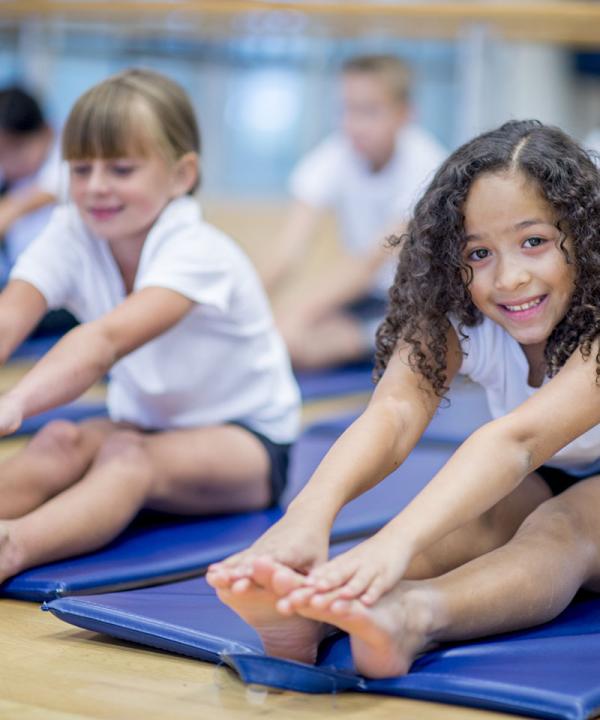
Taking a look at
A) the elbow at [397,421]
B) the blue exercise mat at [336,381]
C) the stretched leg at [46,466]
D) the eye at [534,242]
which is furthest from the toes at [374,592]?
the blue exercise mat at [336,381]

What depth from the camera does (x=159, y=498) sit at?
195 centimetres

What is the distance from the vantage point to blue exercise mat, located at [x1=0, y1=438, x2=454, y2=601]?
170cm

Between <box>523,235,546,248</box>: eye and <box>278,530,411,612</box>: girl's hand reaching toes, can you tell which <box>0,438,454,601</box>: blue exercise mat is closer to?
<box>278,530,411,612</box>: girl's hand reaching toes

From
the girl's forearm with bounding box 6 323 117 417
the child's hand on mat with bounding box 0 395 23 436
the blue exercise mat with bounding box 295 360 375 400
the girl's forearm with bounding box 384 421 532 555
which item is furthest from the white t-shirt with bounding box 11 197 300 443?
the blue exercise mat with bounding box 295 360 375 400

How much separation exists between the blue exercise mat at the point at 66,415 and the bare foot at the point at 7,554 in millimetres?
Answer: 1102

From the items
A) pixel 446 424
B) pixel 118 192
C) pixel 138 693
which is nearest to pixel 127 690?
pixel 138 693

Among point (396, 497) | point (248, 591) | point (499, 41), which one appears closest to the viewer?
point (248, 591)

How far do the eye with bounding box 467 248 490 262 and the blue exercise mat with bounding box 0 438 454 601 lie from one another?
1.82ft

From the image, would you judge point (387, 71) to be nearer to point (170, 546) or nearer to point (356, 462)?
point (170, 546)

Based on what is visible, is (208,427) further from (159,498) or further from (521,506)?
(521,506)

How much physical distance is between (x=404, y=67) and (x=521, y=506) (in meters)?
2.62

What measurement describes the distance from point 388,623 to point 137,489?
68cm

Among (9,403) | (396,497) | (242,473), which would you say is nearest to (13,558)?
(9,403)

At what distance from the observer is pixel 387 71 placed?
387 cm
